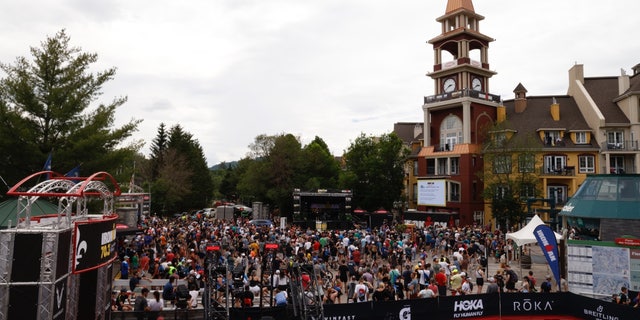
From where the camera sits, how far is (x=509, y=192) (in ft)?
116

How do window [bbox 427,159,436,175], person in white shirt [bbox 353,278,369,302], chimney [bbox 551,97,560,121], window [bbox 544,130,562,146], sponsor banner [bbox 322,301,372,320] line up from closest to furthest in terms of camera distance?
sponsor banner [bbox 322,301,372,320] → person in white shirt [bbox 353,278,369,302] → window [bbox 544,130,562,146] → chimney [bbox 551,97,560,121] → window [bbox 427,159,436,175]

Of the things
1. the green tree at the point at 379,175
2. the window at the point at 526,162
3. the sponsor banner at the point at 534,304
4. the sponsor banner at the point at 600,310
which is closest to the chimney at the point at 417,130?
the green tree at the point at 379,175

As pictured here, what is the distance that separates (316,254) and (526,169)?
22566 mm

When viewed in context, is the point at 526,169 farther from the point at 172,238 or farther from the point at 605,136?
the point at 172,238

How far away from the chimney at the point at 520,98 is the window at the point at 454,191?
11.2 m

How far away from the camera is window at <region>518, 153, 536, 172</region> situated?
116 feet

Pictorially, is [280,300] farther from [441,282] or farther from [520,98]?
[520,98]

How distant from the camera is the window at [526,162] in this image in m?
35.3

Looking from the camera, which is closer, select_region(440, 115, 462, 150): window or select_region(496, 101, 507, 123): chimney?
select_region(440, 115, 462, 150): window

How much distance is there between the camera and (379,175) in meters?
48.9

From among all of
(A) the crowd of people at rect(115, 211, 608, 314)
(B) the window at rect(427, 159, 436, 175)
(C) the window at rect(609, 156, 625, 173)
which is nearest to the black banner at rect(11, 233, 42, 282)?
(A) the crowd of people at rect(115, 211, 608, 314)

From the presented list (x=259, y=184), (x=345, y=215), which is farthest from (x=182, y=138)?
(x=345, y=215)

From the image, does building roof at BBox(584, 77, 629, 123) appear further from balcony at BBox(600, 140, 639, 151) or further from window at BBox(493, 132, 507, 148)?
window at BBox(493, 132, 507, 148)

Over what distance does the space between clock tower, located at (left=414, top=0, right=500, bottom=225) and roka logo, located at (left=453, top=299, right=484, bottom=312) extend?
28.0m
